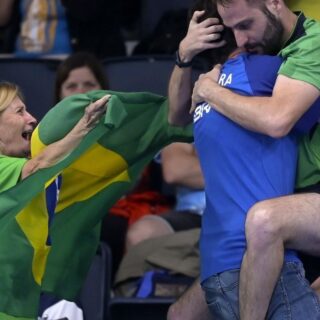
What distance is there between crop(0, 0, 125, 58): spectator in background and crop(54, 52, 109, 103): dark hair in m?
0.65

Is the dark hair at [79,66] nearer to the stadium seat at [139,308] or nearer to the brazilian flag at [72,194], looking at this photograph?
the stadium seat at [139,308]

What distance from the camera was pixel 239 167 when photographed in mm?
4988

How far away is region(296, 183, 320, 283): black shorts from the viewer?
16.8 feet

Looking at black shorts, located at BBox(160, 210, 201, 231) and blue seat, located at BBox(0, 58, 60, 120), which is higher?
blue seat, located at BBox(0, 58, 60, 120)

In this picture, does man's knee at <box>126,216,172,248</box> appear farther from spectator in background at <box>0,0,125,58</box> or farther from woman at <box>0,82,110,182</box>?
spectator in background at <box>0,0,125,58</box>

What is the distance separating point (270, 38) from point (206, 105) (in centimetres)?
33

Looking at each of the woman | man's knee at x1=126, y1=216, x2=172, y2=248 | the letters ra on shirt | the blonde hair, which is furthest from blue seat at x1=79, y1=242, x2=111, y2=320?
the letters ra on shirt

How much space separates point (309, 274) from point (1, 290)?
116 centimetres

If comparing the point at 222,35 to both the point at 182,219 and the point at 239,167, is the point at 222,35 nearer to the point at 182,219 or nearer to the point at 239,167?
the point at 239,167

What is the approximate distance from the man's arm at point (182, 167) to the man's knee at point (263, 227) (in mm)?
2116

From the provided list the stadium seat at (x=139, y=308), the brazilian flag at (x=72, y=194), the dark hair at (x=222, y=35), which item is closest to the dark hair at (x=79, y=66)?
the stadium seat at (x=139, y=308)

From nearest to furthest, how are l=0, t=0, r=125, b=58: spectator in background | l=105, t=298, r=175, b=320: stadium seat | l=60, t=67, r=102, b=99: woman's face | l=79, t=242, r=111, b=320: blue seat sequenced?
l=105, t=298, r=175, b=320: stadium seat, l=79, t=242, r=111, b=320: blue seat, l=60, t=67, r=102, b=99: woman's face, l=0, t=0, r=125, b=58: spectator in background

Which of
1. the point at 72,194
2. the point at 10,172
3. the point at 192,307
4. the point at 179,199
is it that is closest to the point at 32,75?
the point at 179,199

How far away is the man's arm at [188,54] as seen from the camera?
5.31 meters
